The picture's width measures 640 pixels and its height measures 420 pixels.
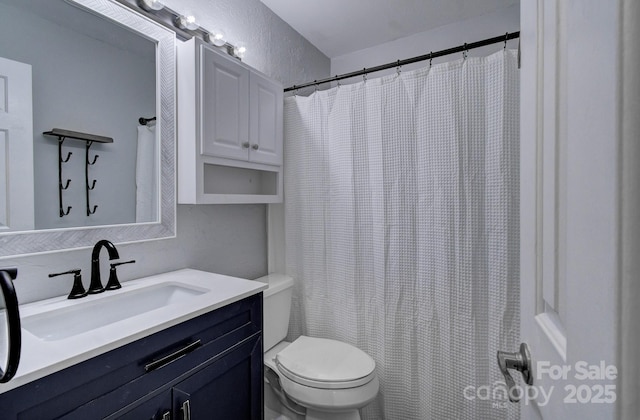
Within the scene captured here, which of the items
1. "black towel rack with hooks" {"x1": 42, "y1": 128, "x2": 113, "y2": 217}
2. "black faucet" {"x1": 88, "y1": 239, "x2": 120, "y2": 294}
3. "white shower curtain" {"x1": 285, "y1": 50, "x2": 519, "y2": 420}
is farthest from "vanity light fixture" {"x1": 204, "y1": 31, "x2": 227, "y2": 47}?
"black faucet" {"x1": 88, "y1": 239, "x2": 120, "y2": 294}

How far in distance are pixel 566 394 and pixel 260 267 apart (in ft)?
5.53

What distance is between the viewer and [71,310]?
98cm

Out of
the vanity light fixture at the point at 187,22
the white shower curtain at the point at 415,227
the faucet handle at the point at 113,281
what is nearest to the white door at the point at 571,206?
the white shower curtain at the point at 415,227

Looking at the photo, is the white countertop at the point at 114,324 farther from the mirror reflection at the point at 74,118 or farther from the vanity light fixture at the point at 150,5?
the vanity light fixture at the point at 150,5

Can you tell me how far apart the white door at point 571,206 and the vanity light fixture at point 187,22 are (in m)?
1.38

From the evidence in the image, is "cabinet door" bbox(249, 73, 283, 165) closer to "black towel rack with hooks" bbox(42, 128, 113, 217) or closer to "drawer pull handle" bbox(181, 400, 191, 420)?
"black towel rack with hooks" bbox(42, 128, 113, 217)

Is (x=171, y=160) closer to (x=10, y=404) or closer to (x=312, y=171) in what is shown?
(x=312, y=171)

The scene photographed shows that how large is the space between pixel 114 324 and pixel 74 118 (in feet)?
2.45

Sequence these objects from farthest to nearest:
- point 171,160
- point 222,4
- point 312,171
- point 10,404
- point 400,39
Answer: point 400,39 → point 312,171 → point 222,4 → point 171,160 → point 10,404

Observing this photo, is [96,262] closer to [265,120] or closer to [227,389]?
[227,389]

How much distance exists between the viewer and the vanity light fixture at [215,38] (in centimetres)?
154

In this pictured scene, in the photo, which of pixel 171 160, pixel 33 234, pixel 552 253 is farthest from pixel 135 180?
pixel 552 253

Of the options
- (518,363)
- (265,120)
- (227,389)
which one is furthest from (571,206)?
(265,120)

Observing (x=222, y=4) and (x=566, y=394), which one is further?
(x=222, y=4)
